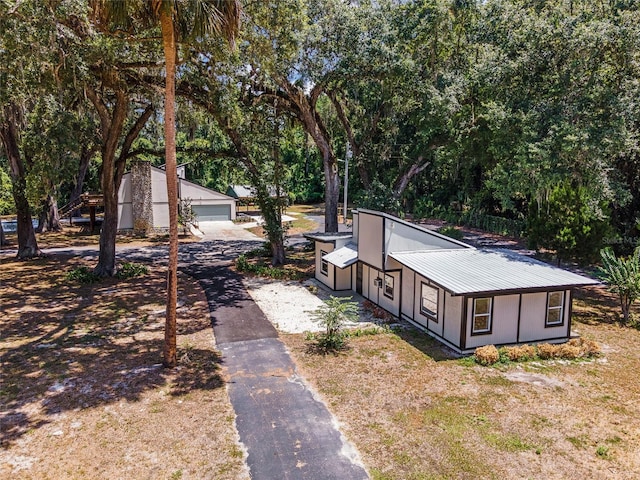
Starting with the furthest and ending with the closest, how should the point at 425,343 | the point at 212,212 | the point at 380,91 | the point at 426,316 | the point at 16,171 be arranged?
the point at 212,212
the point at 380,91
the point at 16,171
the point at 426,316
the point at 425,343

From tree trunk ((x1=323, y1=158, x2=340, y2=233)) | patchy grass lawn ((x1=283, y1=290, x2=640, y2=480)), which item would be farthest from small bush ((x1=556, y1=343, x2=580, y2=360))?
tree trunk ((x1=323, y1=158, x2=340, y2=233))

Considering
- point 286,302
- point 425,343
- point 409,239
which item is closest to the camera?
point 425,343

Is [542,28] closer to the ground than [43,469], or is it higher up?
higher up

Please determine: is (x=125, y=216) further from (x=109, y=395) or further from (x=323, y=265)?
(x=109, y=395)

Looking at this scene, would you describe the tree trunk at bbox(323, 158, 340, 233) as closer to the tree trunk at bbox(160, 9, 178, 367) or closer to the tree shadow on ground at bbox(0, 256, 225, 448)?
the tree shadow on ground at bbox(0, 256, 225, 448)

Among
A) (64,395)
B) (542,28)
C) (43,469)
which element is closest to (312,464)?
(43,469)

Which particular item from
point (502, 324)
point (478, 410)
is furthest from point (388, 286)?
point (478, 410)

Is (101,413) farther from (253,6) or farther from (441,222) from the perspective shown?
(441,222)
